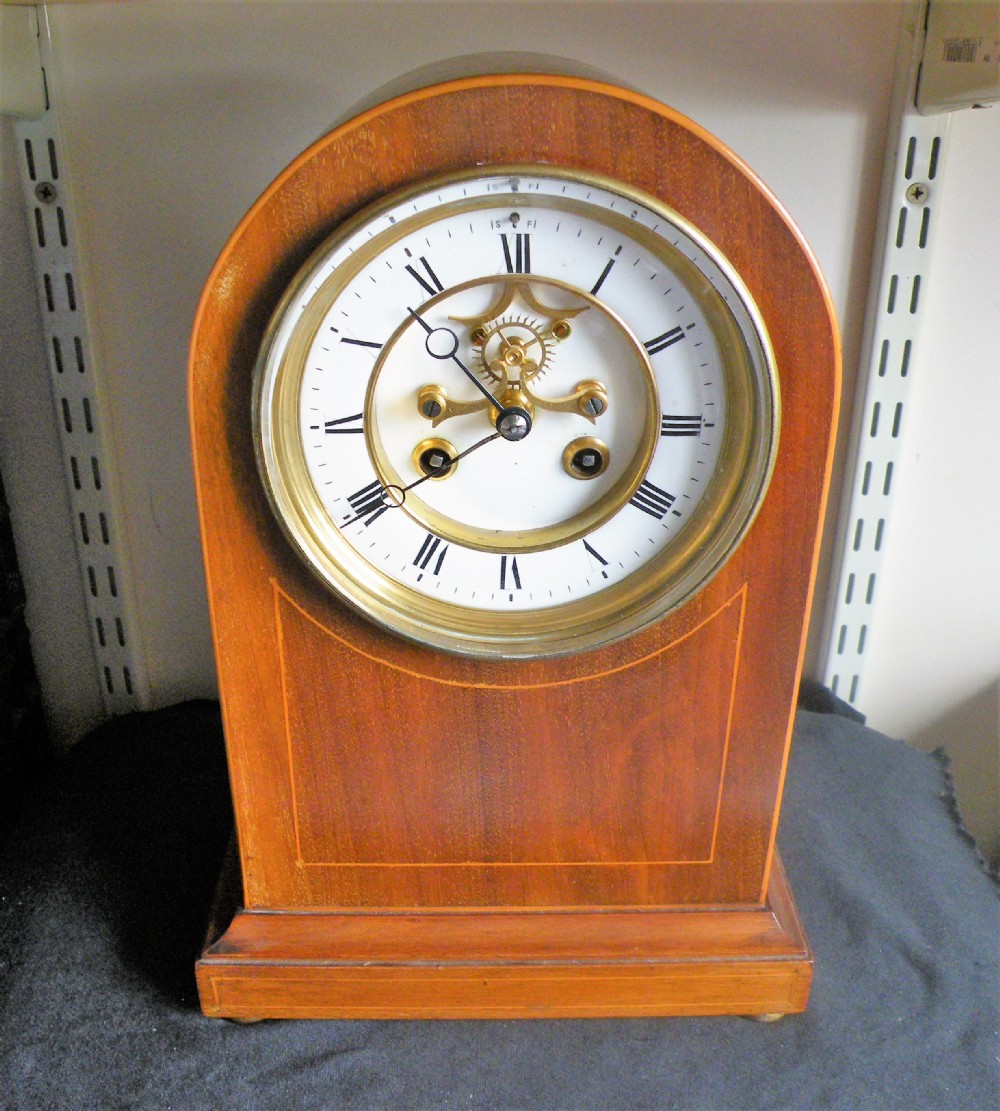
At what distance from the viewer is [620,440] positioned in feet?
2.89

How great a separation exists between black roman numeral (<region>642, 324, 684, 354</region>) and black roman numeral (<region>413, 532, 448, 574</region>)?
24 centimetres

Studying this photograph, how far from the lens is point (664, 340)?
0.83 m

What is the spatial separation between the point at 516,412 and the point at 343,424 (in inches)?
5.6

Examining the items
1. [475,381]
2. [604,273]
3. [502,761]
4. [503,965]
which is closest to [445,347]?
[475,381]

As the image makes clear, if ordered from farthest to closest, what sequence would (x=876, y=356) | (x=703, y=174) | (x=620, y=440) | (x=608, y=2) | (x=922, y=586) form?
(x=922, y=586)
(x=876, y=356)
(x=608, y=2)
(x=620, y=440)
(x=703, y=174)

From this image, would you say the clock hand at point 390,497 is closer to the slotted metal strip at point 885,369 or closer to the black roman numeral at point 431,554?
the black roman numeral at point 431,554

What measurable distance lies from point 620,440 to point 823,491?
0.17 m

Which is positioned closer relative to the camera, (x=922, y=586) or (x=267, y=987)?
(x=267, y=987)

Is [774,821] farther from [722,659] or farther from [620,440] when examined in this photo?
[620,440]

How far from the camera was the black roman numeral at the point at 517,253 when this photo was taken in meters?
0.80

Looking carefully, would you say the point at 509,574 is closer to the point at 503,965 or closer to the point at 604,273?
the point at 604,273

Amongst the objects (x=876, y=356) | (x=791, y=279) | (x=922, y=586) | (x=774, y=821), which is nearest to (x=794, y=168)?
(x=876, y=356)

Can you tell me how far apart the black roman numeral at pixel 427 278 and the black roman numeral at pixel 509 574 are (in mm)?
230

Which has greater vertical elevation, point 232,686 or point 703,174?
point 703,174
